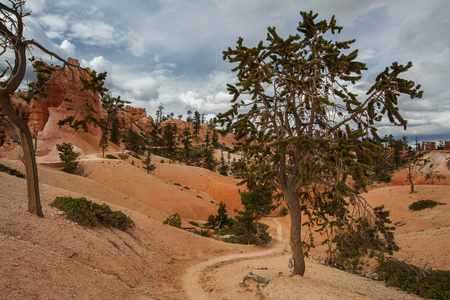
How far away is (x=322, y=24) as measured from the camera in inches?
320

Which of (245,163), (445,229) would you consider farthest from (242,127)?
(445,229)

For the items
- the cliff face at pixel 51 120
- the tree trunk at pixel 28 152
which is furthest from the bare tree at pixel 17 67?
the cliff face at pixel 51 120

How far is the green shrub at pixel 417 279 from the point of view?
9.96m

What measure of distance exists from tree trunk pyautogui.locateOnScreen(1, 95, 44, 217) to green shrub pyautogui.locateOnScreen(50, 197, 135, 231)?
1747 millimetres

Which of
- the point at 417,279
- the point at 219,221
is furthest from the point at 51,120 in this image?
the point at 417,279

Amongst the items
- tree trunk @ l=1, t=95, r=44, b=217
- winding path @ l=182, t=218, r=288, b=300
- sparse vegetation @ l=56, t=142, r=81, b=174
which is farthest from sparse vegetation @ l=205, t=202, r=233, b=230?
tree trunk @ l=1, t=95, r=44, b=217

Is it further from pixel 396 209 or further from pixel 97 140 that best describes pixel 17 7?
pixel 97 140

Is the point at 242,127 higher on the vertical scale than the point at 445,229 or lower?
higher

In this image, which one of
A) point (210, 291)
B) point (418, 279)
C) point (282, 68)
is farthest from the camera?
point (418, 279)

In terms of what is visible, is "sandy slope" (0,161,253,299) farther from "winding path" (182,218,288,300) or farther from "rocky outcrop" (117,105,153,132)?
"rocky outcrop" (117,105,153,132)

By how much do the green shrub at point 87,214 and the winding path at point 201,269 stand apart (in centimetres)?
465

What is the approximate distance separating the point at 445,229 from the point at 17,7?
94.5 ft

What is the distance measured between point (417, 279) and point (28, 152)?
17.4 m

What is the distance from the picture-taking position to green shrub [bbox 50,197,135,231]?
10977 mm
